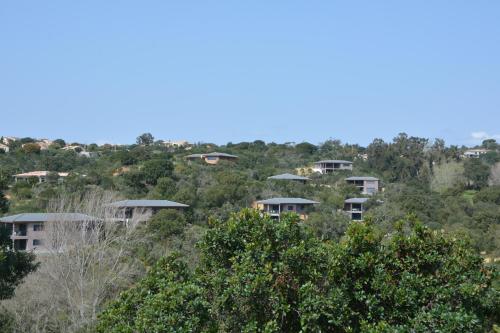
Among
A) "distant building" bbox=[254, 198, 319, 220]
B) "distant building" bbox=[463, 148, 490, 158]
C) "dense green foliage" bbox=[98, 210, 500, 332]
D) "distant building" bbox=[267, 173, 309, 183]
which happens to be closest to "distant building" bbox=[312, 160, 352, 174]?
"distant building" bbox=[267, 173, 309, 183]

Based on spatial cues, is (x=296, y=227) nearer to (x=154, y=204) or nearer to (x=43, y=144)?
(x=154, y=204)

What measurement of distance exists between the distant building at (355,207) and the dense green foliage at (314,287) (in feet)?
122

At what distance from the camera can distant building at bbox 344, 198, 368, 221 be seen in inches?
1761

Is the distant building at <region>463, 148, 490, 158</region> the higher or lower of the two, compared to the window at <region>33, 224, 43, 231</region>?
higher

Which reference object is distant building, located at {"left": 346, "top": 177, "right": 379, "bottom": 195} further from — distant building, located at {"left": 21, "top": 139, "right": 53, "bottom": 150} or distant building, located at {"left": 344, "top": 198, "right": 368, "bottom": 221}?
distant building, located at {"left": 21, "top": 139, "right": 53, "bottom": 150}

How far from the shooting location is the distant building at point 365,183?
54.2m

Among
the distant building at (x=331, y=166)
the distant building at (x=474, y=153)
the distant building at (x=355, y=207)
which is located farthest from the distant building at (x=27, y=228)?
the distant building at (x=474, y=153)

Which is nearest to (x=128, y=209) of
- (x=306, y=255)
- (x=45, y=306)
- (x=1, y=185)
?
(x=45, y=306)

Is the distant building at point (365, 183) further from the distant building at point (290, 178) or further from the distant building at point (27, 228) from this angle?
the distant building at point (27, 228)

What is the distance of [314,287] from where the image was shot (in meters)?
6.81

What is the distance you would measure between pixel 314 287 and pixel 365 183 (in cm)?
4910

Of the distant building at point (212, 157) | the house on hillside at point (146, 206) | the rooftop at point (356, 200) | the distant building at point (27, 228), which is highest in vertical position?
the distant building at point (212, 157)

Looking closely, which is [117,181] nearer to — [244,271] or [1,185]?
[1,185]

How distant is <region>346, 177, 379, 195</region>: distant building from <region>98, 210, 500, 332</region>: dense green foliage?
46.9 metres
